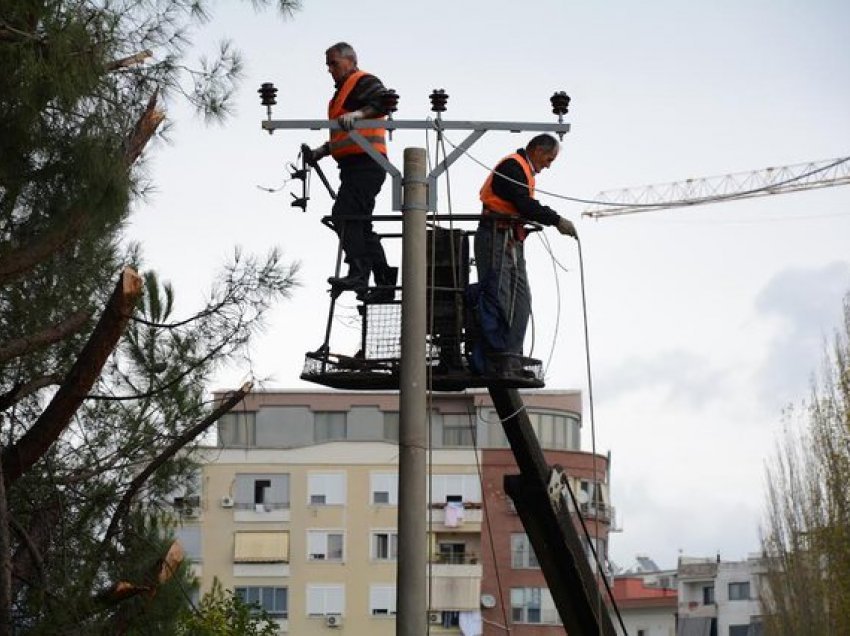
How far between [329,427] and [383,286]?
208ft

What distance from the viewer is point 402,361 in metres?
10.5

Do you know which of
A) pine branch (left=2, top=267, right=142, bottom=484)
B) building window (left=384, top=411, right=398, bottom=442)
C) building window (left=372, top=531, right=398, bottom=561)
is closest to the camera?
pine branch (left=2, top=267, right=142, bottom=484)

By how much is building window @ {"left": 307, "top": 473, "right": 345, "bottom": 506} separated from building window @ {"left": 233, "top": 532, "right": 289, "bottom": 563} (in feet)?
5.71

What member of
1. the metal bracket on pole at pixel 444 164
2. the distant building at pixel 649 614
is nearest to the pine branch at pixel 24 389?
the metal bracket on pole at pixel 444 164

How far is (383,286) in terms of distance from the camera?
13.0m

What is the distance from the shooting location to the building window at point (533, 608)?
73.5 m

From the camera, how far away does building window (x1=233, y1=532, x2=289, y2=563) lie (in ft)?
242

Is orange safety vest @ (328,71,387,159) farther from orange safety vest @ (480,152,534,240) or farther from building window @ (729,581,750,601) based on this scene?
building window @ (729,581,750,601)

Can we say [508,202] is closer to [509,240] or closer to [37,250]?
[509,240]

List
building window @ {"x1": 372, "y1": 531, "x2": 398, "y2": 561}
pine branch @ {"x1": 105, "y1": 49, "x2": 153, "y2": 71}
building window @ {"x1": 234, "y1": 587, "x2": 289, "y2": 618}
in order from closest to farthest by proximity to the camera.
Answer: pine branch @ {"x1": 105, "y1": 49, "x2": 153, "y2": 71}, building window @ {"x1": 234, "y1": 587, "x2": 289, "y2": 618}, building window @ {"x1": 372, "y1": 531, "x2": 398, "y2": 561}

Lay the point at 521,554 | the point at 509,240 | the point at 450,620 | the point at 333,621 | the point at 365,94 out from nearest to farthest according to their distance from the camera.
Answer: the point at 365,94, the point at 509,240, the point at 333,621, the point at 450,620, the point at 521,554

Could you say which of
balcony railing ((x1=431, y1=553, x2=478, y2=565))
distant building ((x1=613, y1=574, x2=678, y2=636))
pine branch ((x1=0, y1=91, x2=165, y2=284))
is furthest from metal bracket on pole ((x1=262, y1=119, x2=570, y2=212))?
distant building ((x1=613, y1=574, x2=678, y2=636))

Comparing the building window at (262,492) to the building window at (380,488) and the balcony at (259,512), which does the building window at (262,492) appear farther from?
the building window at (380,488)

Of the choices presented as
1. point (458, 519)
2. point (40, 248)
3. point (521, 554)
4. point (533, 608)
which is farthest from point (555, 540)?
point (521, 554)
